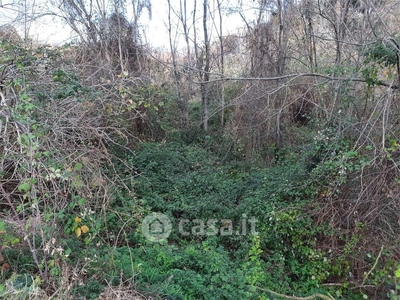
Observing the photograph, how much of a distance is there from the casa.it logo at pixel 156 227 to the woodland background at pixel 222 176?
0.12 m

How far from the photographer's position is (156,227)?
13.8 feet

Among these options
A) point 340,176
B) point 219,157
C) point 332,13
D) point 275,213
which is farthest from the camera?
point 219,157

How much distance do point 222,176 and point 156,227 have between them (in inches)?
82.0

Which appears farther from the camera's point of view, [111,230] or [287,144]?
[287,144]

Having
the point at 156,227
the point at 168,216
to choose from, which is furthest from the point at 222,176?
the point at 156,227

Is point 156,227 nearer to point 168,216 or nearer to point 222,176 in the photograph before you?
point 168,216

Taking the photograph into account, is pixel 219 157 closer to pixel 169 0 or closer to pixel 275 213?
pixel 275 213

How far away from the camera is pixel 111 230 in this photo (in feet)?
13.2

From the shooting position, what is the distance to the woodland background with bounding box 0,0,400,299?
2555mm

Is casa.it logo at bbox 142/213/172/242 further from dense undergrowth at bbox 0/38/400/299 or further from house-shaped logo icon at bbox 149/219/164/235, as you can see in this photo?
dense undergrowth at bbox 0/38/400/299

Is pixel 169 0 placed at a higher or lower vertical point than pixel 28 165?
higher

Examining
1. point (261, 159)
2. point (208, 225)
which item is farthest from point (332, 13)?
point (208, 225)

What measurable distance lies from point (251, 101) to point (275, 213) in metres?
3.27

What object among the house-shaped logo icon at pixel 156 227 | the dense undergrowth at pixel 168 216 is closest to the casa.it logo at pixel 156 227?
the house-shaped logo icon at pixel 156 227
